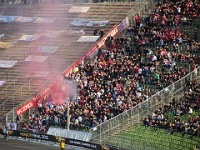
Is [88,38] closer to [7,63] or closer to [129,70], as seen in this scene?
[7,63]

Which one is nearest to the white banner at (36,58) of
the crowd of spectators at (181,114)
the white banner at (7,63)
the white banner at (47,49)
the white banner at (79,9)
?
the white banner at (47,49)

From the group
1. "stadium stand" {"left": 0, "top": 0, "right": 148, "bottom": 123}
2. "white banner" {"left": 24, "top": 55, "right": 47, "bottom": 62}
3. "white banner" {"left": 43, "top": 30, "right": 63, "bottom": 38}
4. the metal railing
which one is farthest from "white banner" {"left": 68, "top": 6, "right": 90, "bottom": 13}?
the metal railing

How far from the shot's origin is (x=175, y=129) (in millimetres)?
56781

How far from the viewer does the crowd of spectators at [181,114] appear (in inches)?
2206

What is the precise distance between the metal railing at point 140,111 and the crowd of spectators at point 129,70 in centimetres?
102

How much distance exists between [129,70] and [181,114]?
9.81 meters

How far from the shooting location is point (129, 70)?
219 feet

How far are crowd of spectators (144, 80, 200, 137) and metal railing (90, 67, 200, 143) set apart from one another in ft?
2.67

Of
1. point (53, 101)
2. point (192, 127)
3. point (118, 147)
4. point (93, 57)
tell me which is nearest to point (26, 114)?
point (53, 101)

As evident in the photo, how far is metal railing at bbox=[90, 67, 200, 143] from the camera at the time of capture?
6097 cm

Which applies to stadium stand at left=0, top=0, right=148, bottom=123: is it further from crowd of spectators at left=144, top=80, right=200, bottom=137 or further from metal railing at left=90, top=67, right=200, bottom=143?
crowd of spectators at left=144, top=80, right=200, bottom=137

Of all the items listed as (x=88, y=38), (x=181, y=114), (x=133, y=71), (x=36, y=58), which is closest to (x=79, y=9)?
(x=88, y=38)

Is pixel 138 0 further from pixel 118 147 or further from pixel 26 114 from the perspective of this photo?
pixel 118 147

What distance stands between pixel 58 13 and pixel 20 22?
410 cm
